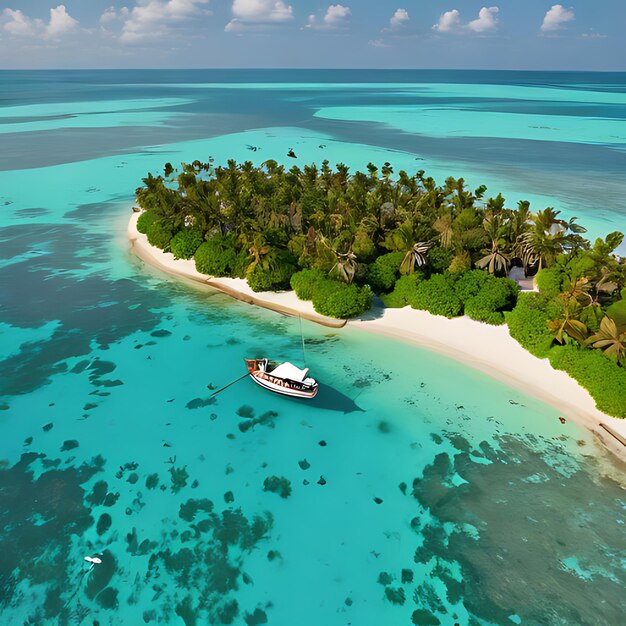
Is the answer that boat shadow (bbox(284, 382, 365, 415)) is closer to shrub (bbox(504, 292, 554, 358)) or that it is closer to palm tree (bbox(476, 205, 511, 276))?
shrub (bbox(504, 292, 554, 358))

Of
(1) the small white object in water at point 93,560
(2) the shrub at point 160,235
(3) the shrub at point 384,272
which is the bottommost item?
(1) the small white object in water at point 93,560

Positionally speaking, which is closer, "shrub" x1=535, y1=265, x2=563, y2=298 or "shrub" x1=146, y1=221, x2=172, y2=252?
"shrub" x1=535, y1=265, x2=563, y2=298

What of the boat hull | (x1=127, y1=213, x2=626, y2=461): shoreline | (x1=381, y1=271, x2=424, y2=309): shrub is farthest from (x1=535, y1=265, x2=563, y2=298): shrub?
the boat hull

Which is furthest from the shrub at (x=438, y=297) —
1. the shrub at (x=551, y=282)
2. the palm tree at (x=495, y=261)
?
the shrub at (x=551, y=282)

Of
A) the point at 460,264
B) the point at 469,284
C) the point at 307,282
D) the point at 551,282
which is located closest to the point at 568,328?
the point at 551,282

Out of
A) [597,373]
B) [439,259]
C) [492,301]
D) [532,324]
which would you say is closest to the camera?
[597,373]

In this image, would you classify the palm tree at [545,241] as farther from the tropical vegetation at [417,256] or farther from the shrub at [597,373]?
the shrub at [597,373]

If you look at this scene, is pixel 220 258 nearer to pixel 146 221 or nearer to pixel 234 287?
pixel 234 287
